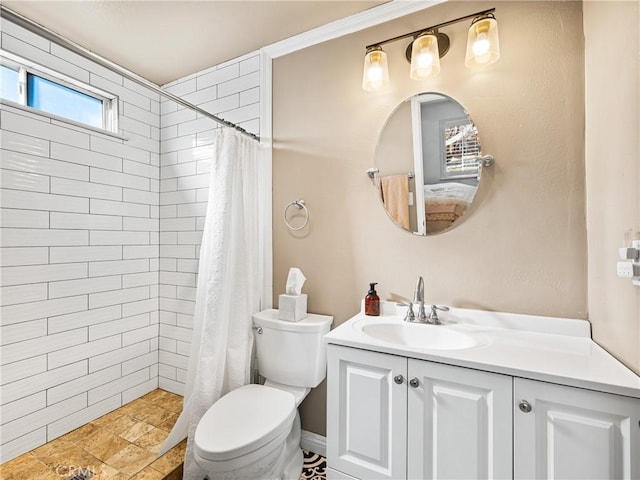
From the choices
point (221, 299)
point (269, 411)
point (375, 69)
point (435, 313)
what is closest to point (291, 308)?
point (221, 299)

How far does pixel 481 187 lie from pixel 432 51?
2.24ft

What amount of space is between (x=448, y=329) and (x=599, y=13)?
1.31 m

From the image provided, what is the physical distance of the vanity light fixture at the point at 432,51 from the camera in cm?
132

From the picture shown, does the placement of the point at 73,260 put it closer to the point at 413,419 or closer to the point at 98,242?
the point at 98,242

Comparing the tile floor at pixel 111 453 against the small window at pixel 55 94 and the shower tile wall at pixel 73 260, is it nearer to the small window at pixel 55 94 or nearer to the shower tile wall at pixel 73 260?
the shower tile wall at pixel 73 260

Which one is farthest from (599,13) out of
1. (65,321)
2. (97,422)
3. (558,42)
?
(97,422)

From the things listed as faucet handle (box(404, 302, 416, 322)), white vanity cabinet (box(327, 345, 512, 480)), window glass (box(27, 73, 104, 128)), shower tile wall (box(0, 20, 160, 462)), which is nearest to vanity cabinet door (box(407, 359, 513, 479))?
white vanity cabinet (box(327, 345, 512, 480))

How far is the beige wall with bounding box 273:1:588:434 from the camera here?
1272 mm

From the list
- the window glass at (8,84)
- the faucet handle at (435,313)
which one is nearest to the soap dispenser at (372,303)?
the faucet handle at (435,313)

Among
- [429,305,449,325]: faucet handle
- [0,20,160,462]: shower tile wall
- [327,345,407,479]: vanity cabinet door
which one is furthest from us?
[0,20,160,462]: shower tile wall

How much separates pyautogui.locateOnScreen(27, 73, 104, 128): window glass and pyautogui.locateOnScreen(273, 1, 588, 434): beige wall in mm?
1286

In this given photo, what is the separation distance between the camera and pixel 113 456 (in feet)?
5.41

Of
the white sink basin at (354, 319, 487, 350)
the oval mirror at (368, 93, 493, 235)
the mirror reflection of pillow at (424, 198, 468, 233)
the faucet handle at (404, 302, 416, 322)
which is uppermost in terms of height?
the oval mirror at (368, 93, 493, 235)

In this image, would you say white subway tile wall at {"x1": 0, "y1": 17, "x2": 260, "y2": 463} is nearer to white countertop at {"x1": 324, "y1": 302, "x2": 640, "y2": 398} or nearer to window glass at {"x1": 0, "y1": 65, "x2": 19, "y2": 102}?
window glass at {"x1": 0, "y1": 65, "x2": 19, "y2": 102}
